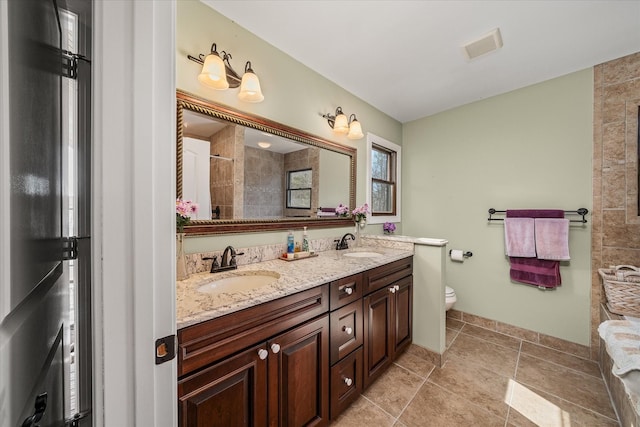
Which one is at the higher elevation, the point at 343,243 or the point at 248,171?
the point at 248,171

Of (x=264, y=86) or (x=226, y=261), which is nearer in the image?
(x=226, y=261)

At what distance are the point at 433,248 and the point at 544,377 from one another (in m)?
1.22

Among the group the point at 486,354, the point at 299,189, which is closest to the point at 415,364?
the point at 486,354

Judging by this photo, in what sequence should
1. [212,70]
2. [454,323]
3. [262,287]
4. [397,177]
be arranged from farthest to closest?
1. [397,177]
2. [454,323]
3. [212,70]
4. [262,287]

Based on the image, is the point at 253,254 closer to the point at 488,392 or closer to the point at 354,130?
the point at 354,130

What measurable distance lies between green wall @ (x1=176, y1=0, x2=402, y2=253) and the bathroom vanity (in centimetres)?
61


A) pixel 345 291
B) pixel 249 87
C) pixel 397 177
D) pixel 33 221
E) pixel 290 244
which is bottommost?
pixel 345 291

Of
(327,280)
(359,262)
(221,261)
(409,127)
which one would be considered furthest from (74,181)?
(409,127)

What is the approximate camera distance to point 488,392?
1.64m

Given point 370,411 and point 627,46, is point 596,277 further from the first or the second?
point 370,411

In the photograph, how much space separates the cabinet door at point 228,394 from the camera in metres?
0.80

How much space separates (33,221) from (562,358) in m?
3.30

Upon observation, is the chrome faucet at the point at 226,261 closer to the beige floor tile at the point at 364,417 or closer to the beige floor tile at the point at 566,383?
the beige floor tile at the point at 364,417

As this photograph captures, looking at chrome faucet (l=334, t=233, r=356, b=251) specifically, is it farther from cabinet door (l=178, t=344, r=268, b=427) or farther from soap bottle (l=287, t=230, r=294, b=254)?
cabinet door (l=178, t=344, r=268, b=427)
